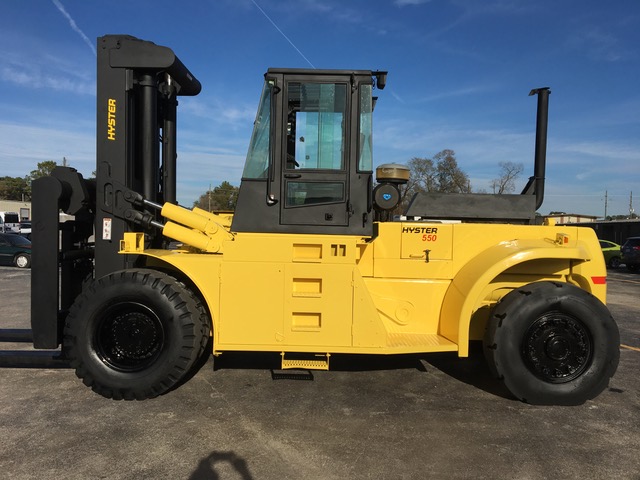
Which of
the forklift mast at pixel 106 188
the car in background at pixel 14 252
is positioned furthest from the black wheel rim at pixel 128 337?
the car in background at pixel 14 252

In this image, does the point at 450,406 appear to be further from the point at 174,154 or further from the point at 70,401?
the point at 174,154

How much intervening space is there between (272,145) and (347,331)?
2.01 m

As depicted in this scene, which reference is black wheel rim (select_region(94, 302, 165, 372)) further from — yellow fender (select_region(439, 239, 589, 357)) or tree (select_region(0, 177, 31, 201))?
tree (select_region(0, 177, 31, 201))

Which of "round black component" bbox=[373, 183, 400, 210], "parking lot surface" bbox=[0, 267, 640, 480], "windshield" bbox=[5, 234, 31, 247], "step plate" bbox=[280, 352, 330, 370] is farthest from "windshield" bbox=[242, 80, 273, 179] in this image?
"windshield" bbox=[5, 234, 31, 247]

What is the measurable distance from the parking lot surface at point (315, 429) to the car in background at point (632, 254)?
61.6 ft

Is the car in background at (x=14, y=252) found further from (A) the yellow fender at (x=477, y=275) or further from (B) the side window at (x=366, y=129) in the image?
(A) the yellow fender at (x=477, y=275)

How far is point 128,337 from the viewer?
14.2ft

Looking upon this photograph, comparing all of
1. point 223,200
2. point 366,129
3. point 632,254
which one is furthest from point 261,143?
point 632,254

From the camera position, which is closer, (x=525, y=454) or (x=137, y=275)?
(x=525, y=454)

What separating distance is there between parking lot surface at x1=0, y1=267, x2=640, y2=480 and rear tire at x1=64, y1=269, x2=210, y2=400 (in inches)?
9.7

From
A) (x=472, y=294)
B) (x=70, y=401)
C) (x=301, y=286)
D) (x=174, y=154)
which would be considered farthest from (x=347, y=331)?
(x=174, y=154)

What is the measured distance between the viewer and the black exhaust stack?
498 centimetres

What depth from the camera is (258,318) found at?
165 inches

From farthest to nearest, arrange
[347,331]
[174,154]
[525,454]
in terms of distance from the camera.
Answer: [174,154], [347,331], [525,454]
